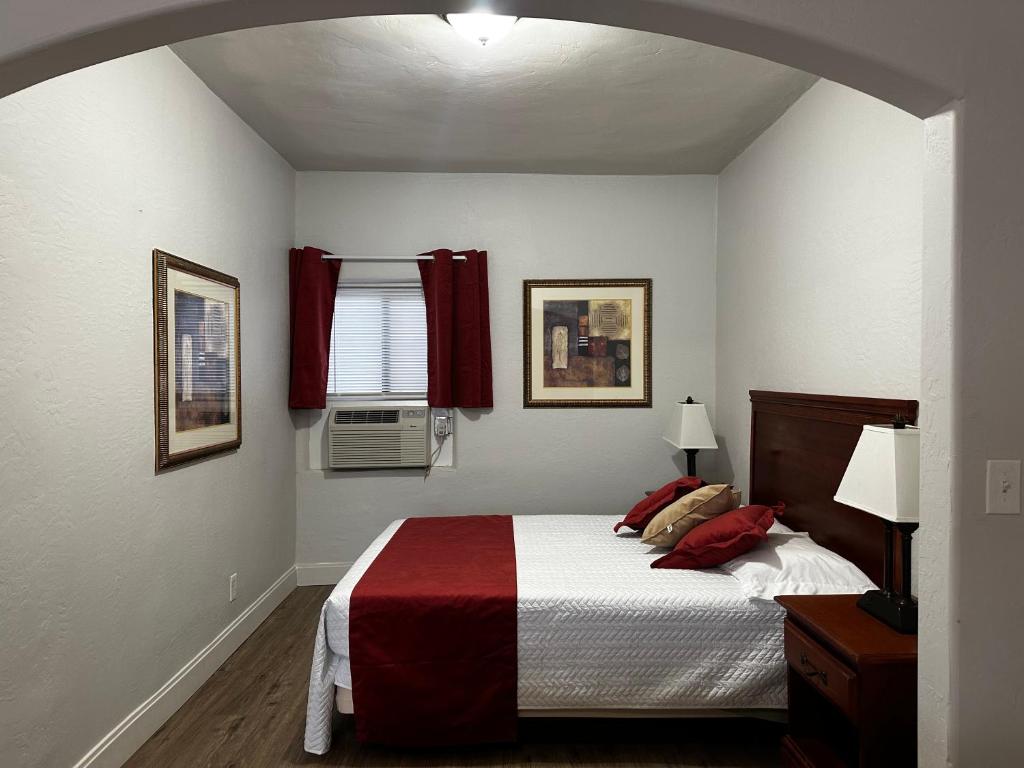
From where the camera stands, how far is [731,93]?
3100 millimetres

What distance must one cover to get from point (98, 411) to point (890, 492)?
2.53 meters

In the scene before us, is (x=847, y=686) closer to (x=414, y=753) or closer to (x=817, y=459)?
(x=817, y=459)

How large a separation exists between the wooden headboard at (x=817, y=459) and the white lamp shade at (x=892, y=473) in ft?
1.48

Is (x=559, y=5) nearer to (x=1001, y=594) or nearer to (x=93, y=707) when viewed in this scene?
(x=1001, y=594)

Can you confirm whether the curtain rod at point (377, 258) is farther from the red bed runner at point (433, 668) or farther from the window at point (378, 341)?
the red bed runner at point (433, 668)

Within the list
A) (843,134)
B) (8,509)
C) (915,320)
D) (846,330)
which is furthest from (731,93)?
(8,509)

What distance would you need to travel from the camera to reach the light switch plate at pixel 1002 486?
4.53 feet

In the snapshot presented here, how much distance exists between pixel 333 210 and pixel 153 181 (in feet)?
5.86

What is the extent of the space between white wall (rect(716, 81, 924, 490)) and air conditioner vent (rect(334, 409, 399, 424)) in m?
2.19

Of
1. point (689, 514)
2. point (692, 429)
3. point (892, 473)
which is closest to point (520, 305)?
point (692, 429)

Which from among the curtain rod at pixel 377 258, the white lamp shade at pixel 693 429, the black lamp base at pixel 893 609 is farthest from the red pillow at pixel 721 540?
the curtain rod at pixel 377 258

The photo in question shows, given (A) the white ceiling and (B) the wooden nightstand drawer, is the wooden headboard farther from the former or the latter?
(A) the white ceiling

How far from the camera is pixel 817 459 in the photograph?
2.82 meters

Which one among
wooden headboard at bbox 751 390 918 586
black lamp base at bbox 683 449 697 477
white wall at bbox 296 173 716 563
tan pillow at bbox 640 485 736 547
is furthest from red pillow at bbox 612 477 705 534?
white wall at bbox 296 173 716 563
